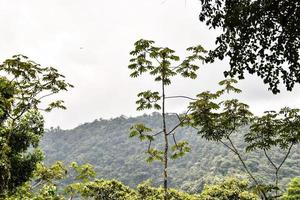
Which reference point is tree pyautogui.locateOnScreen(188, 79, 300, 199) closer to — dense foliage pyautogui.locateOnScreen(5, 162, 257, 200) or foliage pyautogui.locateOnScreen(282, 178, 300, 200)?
foliage pyautogui.locateOnScreen(282, 178, 300, 200)

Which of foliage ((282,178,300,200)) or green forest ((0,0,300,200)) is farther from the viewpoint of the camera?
foliage ((282,178,300,200))

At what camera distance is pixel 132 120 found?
13925 cm

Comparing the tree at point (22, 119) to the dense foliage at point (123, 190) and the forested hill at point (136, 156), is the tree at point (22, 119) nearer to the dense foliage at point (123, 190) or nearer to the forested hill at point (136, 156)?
the dense foliage at point (123, 190)

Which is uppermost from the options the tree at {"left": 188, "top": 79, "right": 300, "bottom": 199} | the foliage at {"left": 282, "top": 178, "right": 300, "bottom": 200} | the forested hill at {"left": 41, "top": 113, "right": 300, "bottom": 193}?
the forested hill at {"left": 41, "top": 113, "right": 300, "bottom": 193}

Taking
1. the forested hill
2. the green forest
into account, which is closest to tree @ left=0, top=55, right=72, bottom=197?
the green forest

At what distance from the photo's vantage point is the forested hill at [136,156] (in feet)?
195

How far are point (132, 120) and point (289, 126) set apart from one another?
426 feet

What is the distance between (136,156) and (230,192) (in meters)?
79.3

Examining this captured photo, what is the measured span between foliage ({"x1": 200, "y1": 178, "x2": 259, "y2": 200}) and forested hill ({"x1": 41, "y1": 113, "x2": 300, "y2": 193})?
2688cm

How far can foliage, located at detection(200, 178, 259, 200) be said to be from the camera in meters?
21.3

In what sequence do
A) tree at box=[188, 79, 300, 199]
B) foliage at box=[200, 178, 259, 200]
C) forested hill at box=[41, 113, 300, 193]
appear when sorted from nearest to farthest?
1. tree at box=[188, 79, 300, 199]
2. foliage at box=[200, 178, 259, 200]
3. forested hill at box=[41, 113, 300, 193]

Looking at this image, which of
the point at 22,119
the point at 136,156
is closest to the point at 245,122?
the point at 22,119

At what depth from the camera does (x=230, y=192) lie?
2159 centimetres

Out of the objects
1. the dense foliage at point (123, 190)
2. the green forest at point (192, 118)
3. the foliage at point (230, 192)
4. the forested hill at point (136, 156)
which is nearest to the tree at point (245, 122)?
the green forest at point (192, 118)
